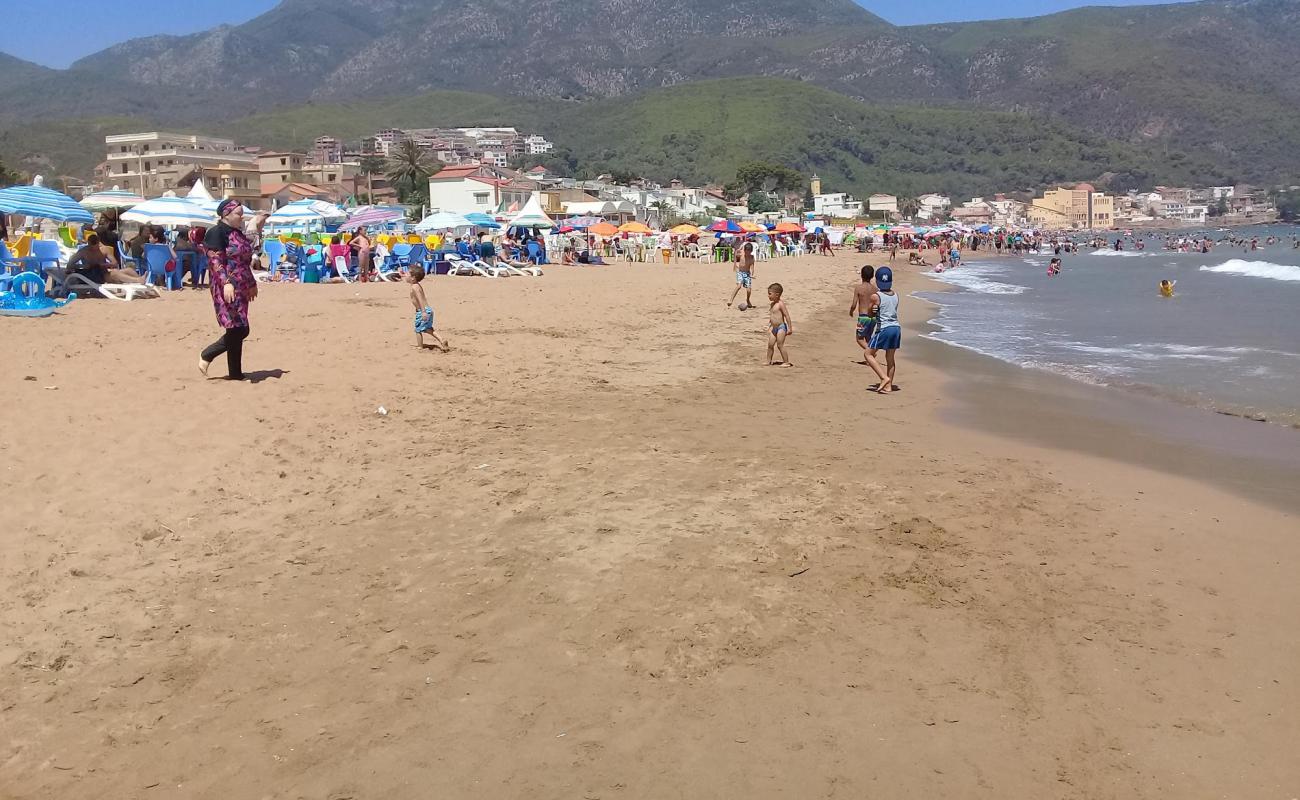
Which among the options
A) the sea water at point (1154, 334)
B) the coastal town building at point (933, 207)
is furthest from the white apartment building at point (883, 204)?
the sea water at point (1154, 334)

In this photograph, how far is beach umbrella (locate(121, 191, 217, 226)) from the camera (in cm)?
1470

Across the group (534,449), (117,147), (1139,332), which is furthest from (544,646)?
(117,147)

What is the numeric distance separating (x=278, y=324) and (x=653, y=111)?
546ft

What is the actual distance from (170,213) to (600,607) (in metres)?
14.0

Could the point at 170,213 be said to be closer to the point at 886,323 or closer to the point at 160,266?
the point at 160,266

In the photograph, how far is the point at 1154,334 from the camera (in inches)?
597

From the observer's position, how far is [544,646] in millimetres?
3490

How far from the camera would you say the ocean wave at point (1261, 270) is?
32.4 meters

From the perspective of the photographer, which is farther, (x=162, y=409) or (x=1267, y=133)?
(x=1267, y=133)

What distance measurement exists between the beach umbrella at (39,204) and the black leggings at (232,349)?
7096mm

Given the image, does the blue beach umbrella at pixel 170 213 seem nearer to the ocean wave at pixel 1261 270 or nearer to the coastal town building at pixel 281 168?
the ocean wave at pixel 1261 270

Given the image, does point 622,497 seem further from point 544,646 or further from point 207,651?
point 207,651

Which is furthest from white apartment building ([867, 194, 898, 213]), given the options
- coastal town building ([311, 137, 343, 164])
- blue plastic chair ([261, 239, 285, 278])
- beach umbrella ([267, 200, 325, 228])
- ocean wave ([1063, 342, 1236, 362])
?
ocean wave ([1063, 342, 1236, 362])

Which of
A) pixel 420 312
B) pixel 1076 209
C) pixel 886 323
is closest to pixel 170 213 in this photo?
pixel 420 312
